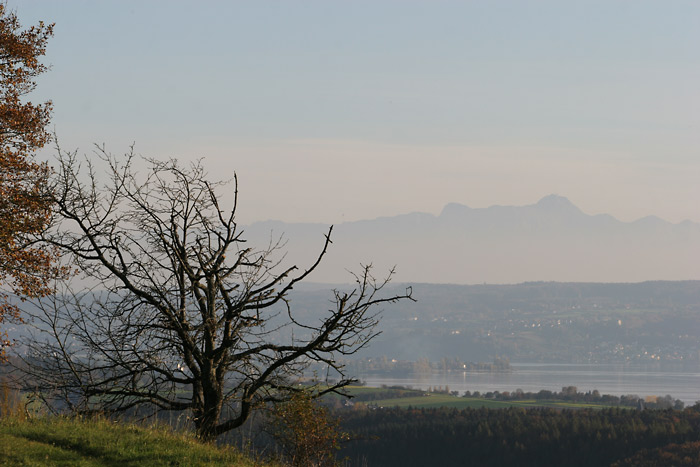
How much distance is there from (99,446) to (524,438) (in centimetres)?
13327

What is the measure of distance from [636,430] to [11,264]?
432 ft

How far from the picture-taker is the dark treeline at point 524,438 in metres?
131

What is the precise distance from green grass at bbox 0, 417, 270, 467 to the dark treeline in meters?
118

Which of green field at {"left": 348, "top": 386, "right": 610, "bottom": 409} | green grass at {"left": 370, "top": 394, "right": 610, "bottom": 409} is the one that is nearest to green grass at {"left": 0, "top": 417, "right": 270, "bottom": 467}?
green grass at {"left": 370, "top": 394, "right": 610, "bottom": 409}

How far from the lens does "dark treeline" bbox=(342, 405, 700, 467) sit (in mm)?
131250

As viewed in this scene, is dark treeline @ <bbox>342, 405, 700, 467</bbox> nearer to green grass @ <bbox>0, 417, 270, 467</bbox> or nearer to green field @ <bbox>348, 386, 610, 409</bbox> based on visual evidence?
green field @ <bbox>348, 386, 610, 409</bbox>

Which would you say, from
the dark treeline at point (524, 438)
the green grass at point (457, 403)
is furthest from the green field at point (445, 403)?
the dark treeline at point (524, 438)

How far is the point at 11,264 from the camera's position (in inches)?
705

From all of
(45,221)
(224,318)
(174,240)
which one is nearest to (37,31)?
(45,221)

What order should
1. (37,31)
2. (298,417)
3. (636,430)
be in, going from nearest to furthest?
(298,417) → (37,31) → (636,430)

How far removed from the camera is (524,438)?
138 m

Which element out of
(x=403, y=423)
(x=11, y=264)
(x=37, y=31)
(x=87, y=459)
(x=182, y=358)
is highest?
(x=37, y=31)

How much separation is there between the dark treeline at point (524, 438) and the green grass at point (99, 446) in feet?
387

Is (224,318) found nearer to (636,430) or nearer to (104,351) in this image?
(104,351)
